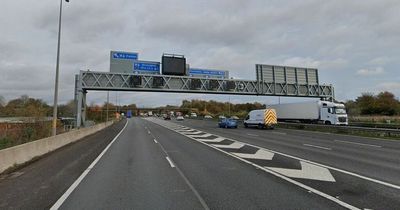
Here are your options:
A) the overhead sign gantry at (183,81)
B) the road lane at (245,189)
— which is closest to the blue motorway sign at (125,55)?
the overhead sign gantry at (183,81)

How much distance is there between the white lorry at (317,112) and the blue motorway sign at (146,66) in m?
21.6

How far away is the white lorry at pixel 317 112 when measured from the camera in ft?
142

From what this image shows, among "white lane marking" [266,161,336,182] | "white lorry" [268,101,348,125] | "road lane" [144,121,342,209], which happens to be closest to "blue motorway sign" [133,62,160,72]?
"white lorry" [268,101,348,125]

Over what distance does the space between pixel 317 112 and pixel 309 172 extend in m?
37.7

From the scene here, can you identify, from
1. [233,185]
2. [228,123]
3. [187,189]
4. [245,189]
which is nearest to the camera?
[245,189]

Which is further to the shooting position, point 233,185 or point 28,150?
point 28,150

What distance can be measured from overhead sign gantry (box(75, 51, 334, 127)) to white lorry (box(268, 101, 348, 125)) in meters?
2.38

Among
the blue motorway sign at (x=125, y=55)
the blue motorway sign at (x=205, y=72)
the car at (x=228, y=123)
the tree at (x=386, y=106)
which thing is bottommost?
the car at (x=228, y=123)

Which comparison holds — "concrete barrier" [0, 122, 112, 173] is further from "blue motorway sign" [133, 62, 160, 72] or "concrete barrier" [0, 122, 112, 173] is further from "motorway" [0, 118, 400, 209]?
"blue motorway sign" [133, 62, 160, 72]

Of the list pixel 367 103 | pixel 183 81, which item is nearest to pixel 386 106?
pixel 367 103

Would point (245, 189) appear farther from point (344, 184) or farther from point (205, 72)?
point (205, 72)

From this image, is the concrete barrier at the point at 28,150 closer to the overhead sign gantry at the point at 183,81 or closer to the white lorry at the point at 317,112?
the overhead sign gantry at the point at 183,81

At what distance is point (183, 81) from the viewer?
44094mm

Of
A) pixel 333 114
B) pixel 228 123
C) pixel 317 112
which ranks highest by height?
pixel 317 112
